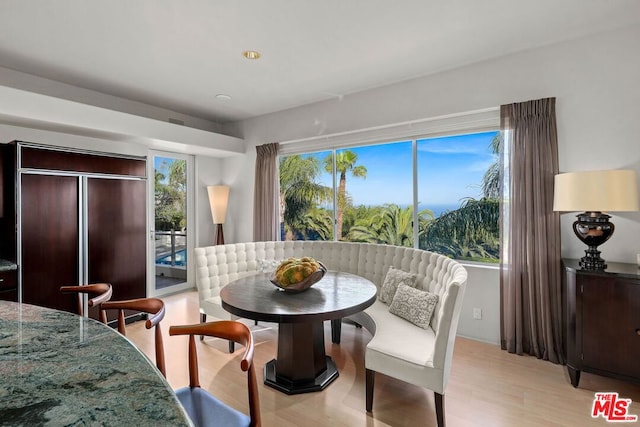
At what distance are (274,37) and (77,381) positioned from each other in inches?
106

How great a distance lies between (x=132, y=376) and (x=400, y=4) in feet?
8.42

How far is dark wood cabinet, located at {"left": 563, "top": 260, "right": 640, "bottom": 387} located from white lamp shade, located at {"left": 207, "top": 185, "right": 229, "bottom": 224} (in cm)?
437

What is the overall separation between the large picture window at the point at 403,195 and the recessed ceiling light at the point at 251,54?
171 cm

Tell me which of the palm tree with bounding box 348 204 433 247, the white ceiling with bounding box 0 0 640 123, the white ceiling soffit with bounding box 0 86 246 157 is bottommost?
the palm tree with bounding box 348 204 433 247

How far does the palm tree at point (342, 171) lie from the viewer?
4.27 meters

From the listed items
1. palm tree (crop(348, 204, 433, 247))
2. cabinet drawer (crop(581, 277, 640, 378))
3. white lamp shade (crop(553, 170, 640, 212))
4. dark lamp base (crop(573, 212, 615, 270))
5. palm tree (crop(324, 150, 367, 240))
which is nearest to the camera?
cabinet drawer (crop(581, 277, 640, 378))

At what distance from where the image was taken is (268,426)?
6.50 ft

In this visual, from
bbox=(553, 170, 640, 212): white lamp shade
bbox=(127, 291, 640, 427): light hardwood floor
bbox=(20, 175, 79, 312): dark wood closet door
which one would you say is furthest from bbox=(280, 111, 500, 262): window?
bbox=(20, 175, 79, 312): dark wood closet door

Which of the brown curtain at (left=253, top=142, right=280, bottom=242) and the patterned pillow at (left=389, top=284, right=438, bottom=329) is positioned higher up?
the brown curtain at (left=253, top=142, right=280, bottom=242)

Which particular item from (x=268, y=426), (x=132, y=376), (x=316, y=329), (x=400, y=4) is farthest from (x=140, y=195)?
(x=132, y=376)

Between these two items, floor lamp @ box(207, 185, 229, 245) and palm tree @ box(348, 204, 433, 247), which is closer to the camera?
palm tree @ box(348, 204, 433, 247)

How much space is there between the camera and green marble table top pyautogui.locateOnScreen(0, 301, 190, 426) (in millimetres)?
594

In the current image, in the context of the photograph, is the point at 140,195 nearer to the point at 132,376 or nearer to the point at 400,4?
the point at 400,4

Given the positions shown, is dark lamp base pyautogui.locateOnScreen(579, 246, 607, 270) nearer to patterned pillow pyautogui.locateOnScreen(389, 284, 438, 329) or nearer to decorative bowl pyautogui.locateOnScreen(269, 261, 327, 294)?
patterned pillow pyautogui.locateOnScreen(389, 284, 438, 329)
